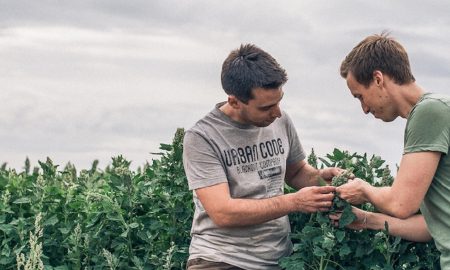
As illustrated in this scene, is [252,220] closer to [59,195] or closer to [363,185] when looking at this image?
[363,185]

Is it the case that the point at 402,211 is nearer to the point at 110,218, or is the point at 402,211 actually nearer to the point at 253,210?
the point at 253,210

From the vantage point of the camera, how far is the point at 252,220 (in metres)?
5.69

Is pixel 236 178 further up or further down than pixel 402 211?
further up

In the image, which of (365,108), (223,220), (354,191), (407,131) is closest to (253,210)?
(223,220)

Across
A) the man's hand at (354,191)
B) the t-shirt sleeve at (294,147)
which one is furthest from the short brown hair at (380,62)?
the t-shirt sleeve at (294,147)

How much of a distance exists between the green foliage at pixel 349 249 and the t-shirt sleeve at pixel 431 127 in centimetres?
66

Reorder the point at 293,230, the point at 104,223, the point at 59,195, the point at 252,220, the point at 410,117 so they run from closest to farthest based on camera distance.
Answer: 1. the point at 410,117
2. the point at 252,220
3. the point at 293,230
4. the point at 104,223
5. the point at 59,195

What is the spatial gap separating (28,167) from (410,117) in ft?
16.9

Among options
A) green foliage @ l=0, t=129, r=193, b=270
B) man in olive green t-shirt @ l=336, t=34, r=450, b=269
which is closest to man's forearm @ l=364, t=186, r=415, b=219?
man in olive green t-shirt @ l=336, t=34, r=450, b=269

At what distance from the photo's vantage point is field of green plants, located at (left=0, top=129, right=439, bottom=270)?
5859 millimetres

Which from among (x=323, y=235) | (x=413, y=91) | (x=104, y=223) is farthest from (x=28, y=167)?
(x=413, y=91)

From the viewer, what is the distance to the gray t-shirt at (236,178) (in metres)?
5.86

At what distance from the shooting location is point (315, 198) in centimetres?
554

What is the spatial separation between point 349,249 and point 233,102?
1155 mm
